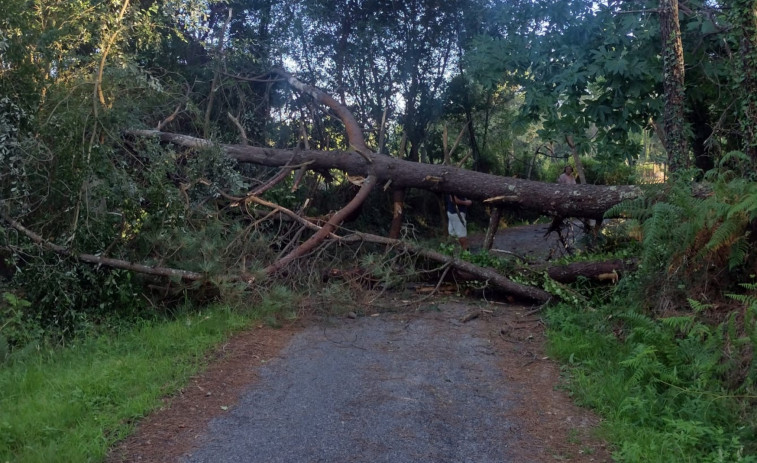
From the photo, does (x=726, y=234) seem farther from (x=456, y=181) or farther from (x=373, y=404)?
(x=456, y=181)

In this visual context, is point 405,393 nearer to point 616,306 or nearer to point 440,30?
point 616,306

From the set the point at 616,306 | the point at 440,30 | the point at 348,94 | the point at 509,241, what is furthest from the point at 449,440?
the point at 440,30

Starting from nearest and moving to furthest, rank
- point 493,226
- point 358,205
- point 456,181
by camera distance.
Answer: point 358,205, point 456,181, point 493,226

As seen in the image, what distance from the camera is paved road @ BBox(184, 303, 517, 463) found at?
4.43m

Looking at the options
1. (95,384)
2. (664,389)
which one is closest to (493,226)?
(664,389)

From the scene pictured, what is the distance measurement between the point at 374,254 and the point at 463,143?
8465 mm

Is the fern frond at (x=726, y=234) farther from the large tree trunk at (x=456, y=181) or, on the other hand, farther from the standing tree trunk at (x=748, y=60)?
the large tree trunk at (x=456, y=181)

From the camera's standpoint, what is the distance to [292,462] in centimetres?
425

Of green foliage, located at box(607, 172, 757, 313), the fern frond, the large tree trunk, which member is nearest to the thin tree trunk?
the large tree trunk

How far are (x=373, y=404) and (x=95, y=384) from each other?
7.50ft

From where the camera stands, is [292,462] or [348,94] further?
[348,94]

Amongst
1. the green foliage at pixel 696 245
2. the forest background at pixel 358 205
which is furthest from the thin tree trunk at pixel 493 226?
the green foliage at pixel 696 245

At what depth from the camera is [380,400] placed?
5.37m

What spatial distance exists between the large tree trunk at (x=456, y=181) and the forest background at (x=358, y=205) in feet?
0.50
